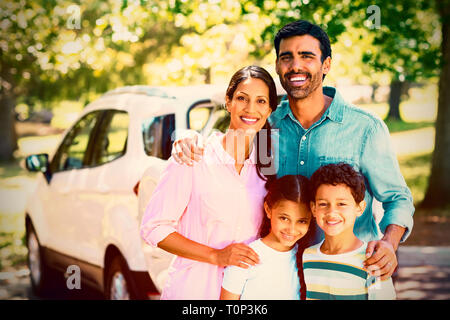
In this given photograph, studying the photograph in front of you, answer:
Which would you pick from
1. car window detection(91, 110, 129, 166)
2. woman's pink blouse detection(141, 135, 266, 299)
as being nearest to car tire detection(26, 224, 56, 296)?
car window detection(91, 110, 129, 166)

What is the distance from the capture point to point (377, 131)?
8.79ft

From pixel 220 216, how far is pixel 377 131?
89 cm

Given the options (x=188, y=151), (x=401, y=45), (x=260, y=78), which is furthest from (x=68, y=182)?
(x=401, y=45)

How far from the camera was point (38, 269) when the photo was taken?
17.2ft

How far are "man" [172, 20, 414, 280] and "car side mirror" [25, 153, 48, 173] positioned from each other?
7.60 feet

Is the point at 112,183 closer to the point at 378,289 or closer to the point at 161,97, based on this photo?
the point at 161,97

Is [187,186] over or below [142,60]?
below

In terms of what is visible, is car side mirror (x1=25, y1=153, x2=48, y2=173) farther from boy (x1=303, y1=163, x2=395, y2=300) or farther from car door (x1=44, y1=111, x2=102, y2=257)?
boy (x1=303, y1=163, x2=395, y2=300)

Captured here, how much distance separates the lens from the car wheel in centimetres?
367

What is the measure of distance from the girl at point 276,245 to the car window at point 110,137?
1616 mm

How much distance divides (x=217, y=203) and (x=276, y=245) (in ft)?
1.18
